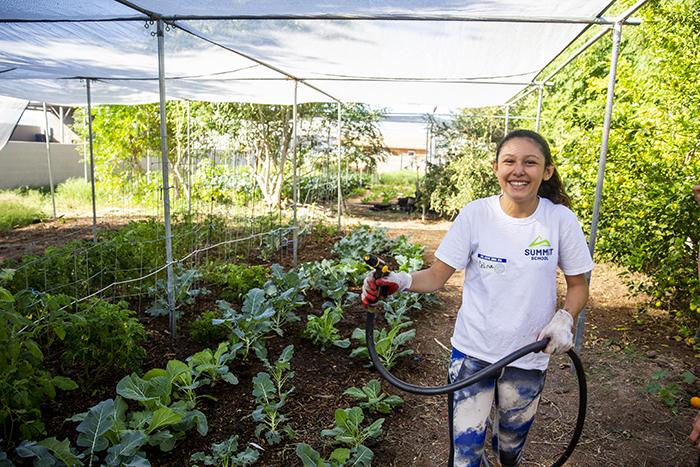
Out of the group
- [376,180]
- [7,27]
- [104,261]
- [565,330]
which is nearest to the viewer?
[565,330]

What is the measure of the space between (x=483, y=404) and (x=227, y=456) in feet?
4.10

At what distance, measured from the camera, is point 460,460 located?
201cm

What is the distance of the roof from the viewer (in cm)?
308

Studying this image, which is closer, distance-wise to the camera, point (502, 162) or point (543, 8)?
point (502, 162)

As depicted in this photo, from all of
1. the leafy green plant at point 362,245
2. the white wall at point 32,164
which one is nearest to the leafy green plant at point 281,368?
the leafy green plant at point 362,245

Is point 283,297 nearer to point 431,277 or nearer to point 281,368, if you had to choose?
point 281,368

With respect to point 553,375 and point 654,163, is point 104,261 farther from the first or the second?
point 654,163

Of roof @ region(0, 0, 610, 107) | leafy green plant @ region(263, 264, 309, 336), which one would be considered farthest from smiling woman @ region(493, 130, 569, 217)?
leafy green plant @ region(263, 264, 309, 336)

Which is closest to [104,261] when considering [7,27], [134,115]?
[7,27]

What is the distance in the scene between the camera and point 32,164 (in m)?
15.1

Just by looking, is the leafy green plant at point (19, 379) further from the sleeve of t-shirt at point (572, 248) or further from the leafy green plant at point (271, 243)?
the leafy green plant at point (271, 243)

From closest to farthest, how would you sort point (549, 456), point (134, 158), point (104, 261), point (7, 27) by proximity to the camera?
point (549, 456), point (7, 27), point (104, 261), point (134, 158)

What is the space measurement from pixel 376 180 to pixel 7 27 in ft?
58.8

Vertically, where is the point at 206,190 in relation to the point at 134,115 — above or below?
below
